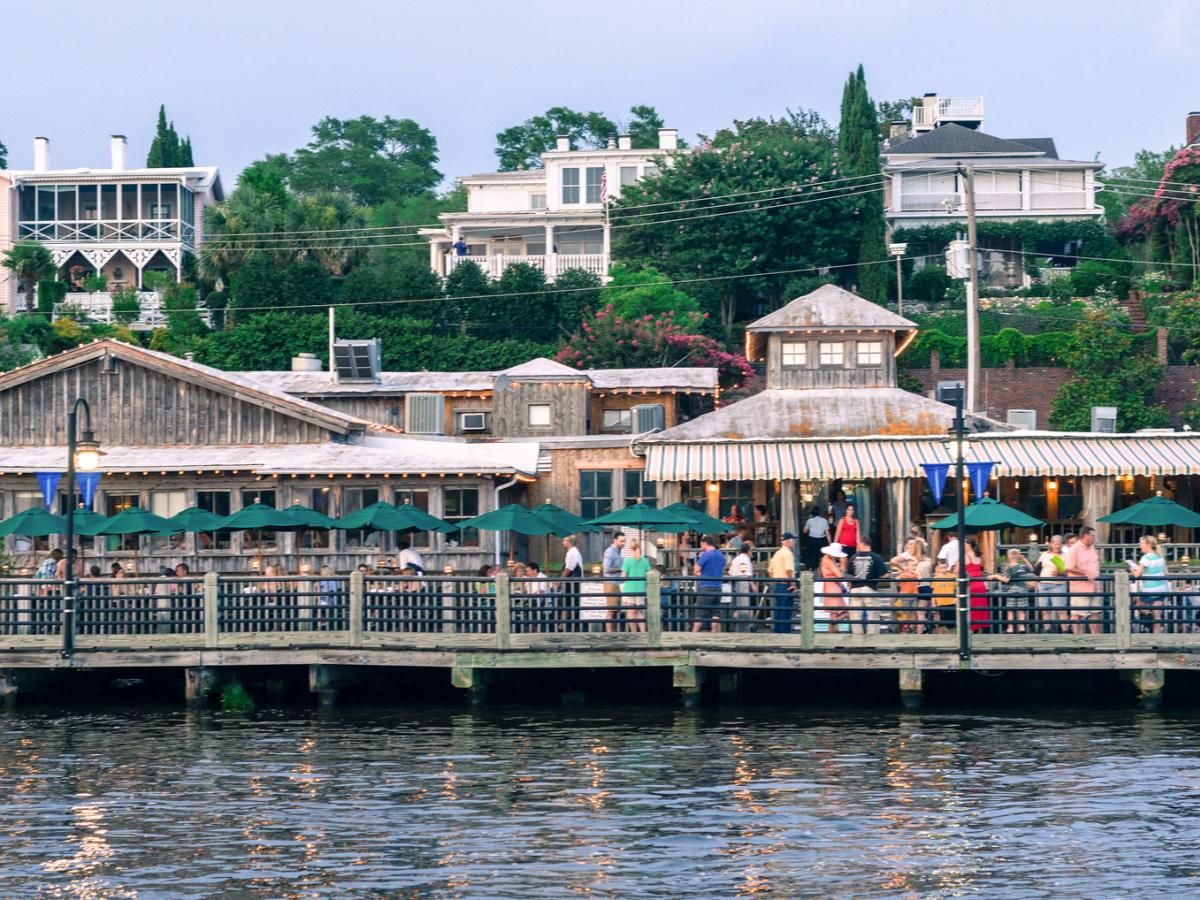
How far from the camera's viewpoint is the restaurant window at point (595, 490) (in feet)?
148

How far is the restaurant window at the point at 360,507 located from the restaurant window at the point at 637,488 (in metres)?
7.19

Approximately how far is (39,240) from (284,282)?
13.8 meters

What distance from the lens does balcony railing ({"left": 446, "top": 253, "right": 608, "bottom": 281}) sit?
68188mm

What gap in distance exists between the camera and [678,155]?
225 ft

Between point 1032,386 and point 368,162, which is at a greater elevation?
point 368,162

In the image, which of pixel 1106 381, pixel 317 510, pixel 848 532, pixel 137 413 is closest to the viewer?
pixel 848 532

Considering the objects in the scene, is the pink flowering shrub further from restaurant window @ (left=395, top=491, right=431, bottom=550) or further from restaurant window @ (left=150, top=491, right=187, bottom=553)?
restaurant window @ (left=150, top=491, right=187, bottom=553)

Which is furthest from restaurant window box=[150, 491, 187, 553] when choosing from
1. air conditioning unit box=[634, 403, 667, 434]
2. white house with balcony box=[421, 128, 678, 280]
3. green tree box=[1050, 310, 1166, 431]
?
white house with balcony box=[421, 128, 678, 280]

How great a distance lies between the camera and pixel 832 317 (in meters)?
43.3

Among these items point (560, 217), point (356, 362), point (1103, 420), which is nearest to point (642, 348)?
point (356, 362)

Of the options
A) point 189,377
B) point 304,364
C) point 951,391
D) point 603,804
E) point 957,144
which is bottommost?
point 603,804

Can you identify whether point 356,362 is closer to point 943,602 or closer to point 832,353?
point 832,353

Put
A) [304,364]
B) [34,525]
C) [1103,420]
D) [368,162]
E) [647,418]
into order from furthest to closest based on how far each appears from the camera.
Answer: [368,162] < [304,364] < [647,418] < [1103,420] < [34,525]

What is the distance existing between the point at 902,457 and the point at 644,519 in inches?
343
